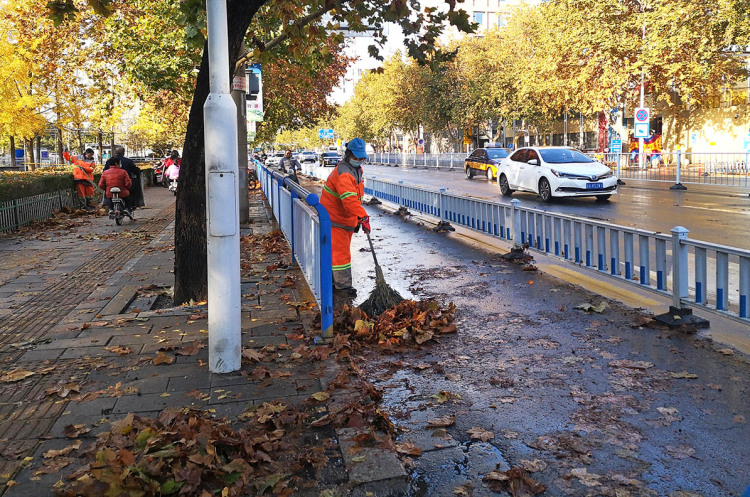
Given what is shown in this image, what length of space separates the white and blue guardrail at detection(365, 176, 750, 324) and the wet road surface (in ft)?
1.28

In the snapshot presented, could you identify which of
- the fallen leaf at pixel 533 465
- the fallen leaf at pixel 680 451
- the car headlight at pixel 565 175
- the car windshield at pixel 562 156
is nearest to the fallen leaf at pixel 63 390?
the fallen leaf at pixel 533 465

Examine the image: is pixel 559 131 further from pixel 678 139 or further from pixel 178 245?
pixel 178 245

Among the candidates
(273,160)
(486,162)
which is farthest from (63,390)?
(273,160)

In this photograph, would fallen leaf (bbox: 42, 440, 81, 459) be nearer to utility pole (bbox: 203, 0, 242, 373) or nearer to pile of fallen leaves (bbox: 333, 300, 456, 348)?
utility pole (bbox: 203, 0, 242, 373)

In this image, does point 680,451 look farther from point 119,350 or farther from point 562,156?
point 562,156

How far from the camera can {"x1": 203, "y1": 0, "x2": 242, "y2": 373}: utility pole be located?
499cm

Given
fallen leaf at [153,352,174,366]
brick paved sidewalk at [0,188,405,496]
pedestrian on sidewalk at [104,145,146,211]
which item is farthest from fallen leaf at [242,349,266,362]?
pedestrian on sidewalk at [104,145,146,211]

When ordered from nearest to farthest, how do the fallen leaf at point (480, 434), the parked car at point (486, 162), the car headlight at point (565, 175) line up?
the fallen leaf at point (480, 434) < the car headlight at point (565, 175) < the parked car at point (486, 162)

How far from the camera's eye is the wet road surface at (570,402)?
141 inches

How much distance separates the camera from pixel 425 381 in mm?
5133

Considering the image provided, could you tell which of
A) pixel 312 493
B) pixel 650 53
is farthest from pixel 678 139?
pixel 312 493

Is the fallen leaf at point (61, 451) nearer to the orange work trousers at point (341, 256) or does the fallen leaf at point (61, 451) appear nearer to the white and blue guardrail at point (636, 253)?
the orange work trousers at point (341, 256)

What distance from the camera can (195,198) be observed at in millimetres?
7477

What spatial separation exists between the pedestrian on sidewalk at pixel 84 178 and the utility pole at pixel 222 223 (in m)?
15.8
